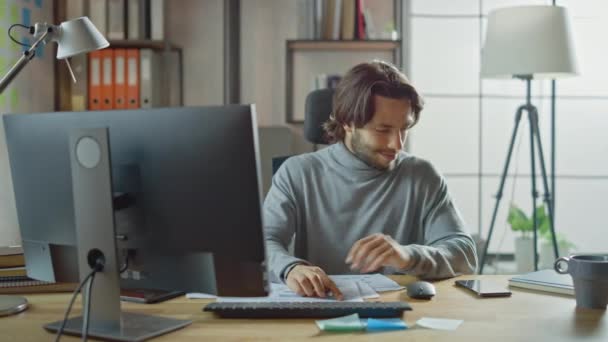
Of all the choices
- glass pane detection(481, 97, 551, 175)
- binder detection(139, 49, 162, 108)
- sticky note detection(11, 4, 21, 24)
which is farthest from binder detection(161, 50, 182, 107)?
glass pane detection(481, 97, 551, 175)

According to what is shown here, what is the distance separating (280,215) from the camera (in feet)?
5.90

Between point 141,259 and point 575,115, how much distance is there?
12.4ft

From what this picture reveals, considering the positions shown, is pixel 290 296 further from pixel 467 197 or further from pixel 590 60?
pixel 590 60

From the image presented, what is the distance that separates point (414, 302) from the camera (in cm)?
133

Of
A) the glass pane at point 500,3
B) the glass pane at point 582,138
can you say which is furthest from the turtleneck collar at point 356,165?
the glass pane at point 582,138

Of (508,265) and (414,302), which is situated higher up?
(414,302)

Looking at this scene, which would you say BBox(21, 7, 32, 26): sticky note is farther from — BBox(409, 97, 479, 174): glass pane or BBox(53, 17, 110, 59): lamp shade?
BBox(409, 97, 479, 174): glass pane

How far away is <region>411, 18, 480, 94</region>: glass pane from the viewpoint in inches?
164

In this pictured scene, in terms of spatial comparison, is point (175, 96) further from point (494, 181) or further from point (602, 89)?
point (602, 89)

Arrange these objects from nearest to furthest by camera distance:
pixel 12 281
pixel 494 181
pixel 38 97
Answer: pixel 12 281 < pixel 38 97 < pixel 494 181

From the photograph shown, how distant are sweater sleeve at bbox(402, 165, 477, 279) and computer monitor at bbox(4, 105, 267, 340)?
0.55 m

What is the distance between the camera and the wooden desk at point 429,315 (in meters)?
1.08

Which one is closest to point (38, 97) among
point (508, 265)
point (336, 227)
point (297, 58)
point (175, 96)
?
point (175, 96)

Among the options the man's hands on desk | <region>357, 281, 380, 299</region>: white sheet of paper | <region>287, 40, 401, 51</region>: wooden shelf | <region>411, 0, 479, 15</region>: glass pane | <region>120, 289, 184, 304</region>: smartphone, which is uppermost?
<region>411, 0, 479, 15</region>: glass pane
